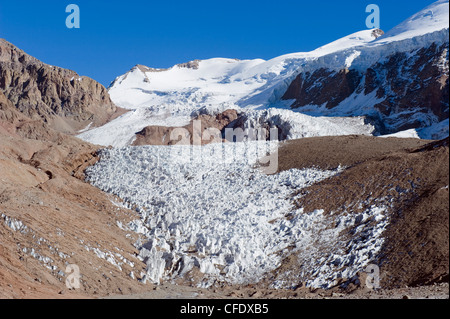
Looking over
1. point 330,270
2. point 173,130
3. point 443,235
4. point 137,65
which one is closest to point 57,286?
point 330,270

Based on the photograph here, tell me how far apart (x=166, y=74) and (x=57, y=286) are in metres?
150

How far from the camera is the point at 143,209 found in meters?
22.1

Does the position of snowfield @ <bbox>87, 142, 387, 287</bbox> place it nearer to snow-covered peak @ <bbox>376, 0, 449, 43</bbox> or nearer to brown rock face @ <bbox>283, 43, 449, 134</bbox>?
brown rock face @ <bbox>283, 43, 449, 134</bbox>

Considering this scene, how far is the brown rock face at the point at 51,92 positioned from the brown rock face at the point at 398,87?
127 feet

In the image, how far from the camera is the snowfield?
16.0 metres

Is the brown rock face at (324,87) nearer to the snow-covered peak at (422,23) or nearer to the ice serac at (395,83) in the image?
the ice serac at (395,83)

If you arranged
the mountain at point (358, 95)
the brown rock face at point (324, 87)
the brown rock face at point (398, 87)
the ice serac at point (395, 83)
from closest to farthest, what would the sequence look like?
the mountain at point (358, 95), the brown rock face at point (398, 87), the ice serac at point (395, 83), the brown rock face at point (324, 87)

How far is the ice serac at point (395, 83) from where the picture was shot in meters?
69.4

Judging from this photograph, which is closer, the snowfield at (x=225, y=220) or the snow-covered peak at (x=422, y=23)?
the snowfield at (x=225, y=220)

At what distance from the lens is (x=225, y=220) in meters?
19.6

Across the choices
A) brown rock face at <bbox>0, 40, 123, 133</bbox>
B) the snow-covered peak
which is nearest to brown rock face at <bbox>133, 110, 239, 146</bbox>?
brown rock face at <bbox>0, 40, 123, 133</bbox>

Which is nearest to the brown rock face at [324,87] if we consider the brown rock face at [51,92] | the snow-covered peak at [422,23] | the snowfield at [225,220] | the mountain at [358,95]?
the mountain at [358,95]

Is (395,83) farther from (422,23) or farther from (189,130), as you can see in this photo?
(189,130)

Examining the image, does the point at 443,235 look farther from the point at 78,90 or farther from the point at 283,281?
the point at 78,90
